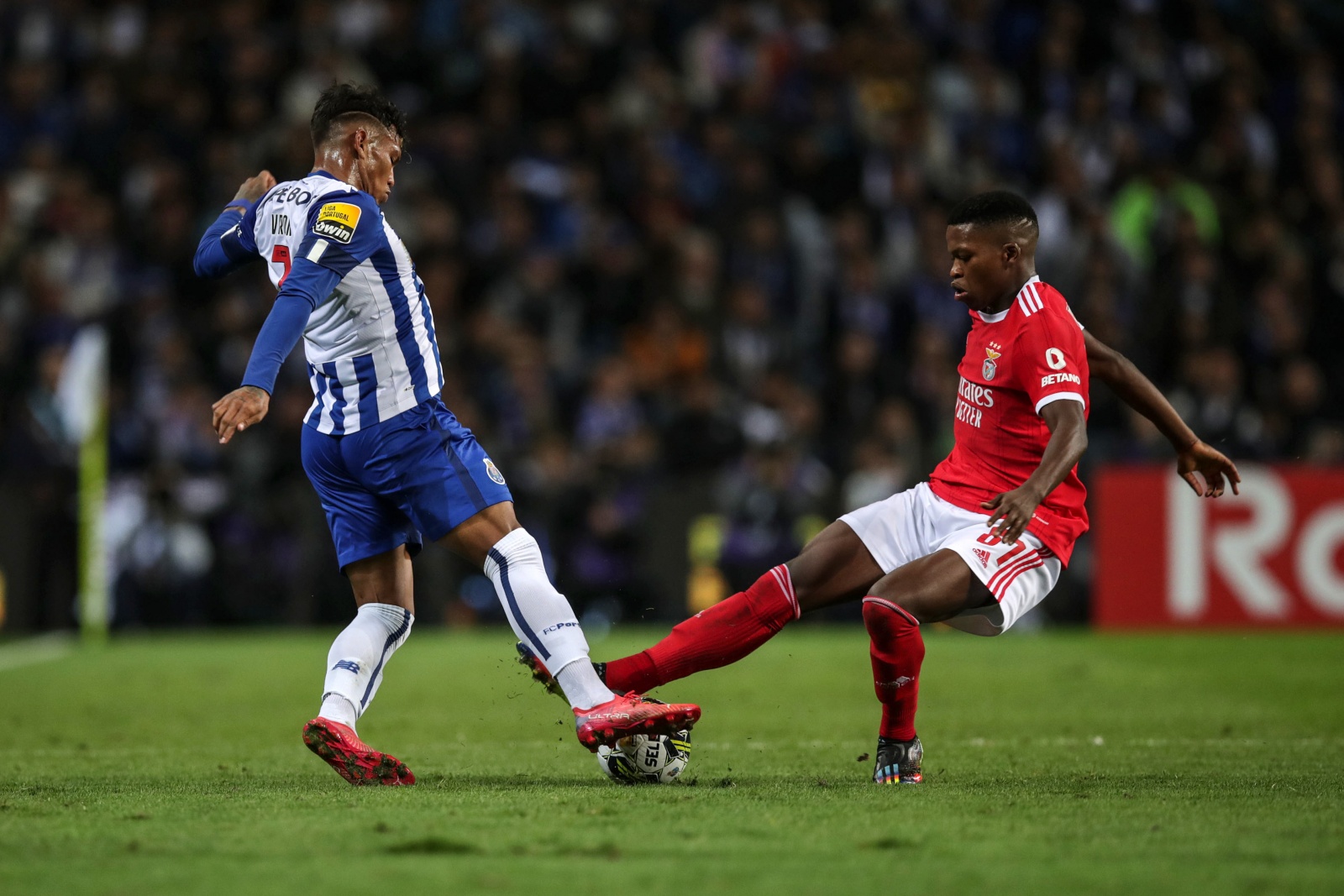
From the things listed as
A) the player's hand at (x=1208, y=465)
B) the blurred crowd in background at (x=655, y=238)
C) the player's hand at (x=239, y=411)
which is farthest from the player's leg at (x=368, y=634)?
the blurred crowd in background at (x=655, y=238)

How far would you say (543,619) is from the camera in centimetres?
536

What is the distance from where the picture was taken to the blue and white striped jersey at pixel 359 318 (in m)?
5.35

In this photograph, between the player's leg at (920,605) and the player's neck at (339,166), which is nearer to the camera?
the player's leg at (920,605)

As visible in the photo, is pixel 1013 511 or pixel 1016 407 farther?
pixel 1016 407

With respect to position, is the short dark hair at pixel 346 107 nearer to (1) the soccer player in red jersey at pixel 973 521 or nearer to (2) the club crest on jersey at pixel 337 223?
(2) the club crest on jersey at pixel 337 223

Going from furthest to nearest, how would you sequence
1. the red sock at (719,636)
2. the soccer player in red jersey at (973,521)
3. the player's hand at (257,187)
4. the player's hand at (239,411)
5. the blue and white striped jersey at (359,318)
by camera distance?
1. the player's hand at (257,187)
2. the red sock at (719,636)
3. the soccer player in red jersey at (973,521)
4. the blue and white striped jersey at (359,318)
5. the player's hand at (239,411)

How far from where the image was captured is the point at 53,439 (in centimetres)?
1434

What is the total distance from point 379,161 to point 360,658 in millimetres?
1694

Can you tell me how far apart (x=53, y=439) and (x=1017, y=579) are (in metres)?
11.0

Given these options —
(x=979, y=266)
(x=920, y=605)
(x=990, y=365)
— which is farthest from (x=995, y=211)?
(x=920, y=605)

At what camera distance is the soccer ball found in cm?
539

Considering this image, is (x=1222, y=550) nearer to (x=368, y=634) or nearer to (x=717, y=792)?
(x=717, y=792)

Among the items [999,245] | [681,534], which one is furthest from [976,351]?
[681,534]

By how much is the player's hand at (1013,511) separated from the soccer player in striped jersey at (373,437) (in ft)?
3.63
